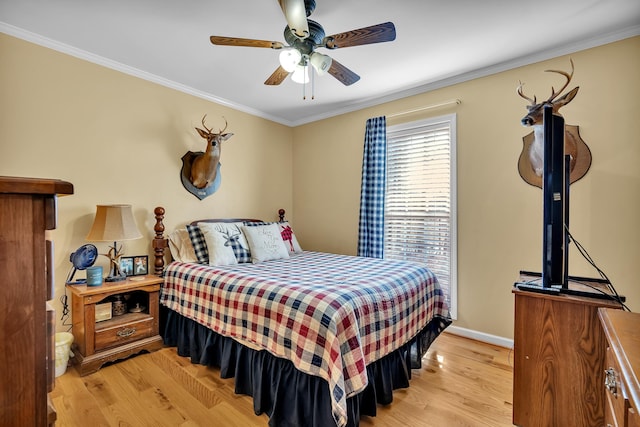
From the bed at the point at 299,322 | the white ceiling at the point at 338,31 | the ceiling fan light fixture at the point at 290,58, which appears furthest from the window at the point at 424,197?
the ceiling fan light fixture at the point at 290,58

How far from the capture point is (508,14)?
2.06 m

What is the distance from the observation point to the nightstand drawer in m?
2.35

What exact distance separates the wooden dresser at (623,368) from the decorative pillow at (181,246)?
9.45 feet

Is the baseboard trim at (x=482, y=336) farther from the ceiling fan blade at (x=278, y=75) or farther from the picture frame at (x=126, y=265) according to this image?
the picture frame at (x=126, y=265)

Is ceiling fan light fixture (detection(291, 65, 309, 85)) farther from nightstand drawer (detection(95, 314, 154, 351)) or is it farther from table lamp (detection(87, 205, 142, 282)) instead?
nightstand drawer (detection(95, 314, 154, 351))

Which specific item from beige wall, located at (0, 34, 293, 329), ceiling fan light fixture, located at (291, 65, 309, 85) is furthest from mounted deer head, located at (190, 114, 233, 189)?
ceiling fan light fixture, located at (291, 65, 309, 85)

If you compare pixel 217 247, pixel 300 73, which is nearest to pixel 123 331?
pixel 217 247

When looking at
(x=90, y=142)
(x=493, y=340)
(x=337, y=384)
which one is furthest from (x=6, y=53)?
→ (x=493, y=340)

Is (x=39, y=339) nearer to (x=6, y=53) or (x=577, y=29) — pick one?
(x=6, y=53)

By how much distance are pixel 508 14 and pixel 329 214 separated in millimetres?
2743

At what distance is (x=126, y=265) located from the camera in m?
2.78

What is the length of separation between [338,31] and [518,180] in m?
2.01

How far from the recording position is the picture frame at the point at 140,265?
283 centimetres

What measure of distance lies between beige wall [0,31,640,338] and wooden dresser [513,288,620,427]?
1.25 metres
